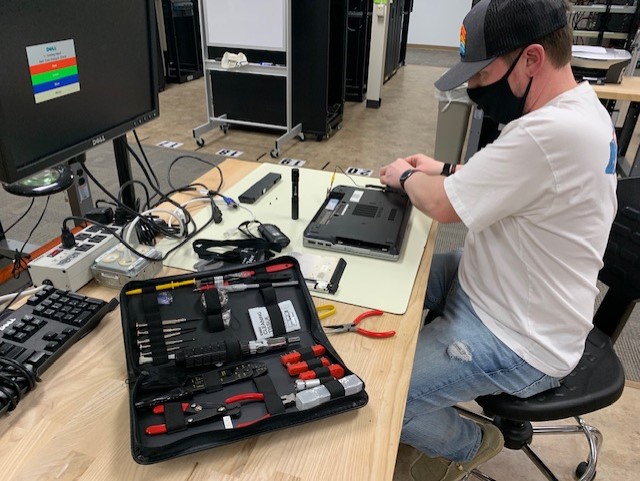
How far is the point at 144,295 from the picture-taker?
88 cm

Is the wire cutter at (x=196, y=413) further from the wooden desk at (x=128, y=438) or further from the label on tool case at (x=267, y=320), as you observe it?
the label on tool case at (x=267, y=320)

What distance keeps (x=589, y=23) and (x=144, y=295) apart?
259 inches

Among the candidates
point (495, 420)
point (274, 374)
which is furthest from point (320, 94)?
point (274, 374)

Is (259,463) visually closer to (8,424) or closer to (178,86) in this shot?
(8,424)

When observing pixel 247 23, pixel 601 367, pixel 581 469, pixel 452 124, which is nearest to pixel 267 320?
pixel 601 367

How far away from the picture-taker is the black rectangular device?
136 cm

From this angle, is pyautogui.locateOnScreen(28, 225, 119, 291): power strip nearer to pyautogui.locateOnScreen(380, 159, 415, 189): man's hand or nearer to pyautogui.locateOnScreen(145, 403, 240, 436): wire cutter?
pyautogui.locateOnScreen(145, 403, 240, 436): wire cutter

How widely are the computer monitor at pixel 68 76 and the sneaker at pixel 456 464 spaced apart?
1124 mm

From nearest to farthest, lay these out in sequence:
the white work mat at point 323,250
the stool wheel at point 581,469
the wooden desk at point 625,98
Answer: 1. the white work mat at point 323,250
2. the stool wheel at point 581,469
3. the wooden desk at point 625,98

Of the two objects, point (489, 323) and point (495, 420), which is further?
point (495, 420)

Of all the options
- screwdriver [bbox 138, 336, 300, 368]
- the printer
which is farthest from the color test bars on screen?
the printer

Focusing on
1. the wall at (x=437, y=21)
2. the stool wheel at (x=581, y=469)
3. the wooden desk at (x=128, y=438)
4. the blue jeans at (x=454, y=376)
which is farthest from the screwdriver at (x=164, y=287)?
the wall at (x=437, y=21)

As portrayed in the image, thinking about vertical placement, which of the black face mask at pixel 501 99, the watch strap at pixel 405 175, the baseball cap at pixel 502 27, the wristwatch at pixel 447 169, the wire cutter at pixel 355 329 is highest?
the baseball cap at pixel 502 27

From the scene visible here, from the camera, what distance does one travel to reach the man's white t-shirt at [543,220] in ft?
2.94
